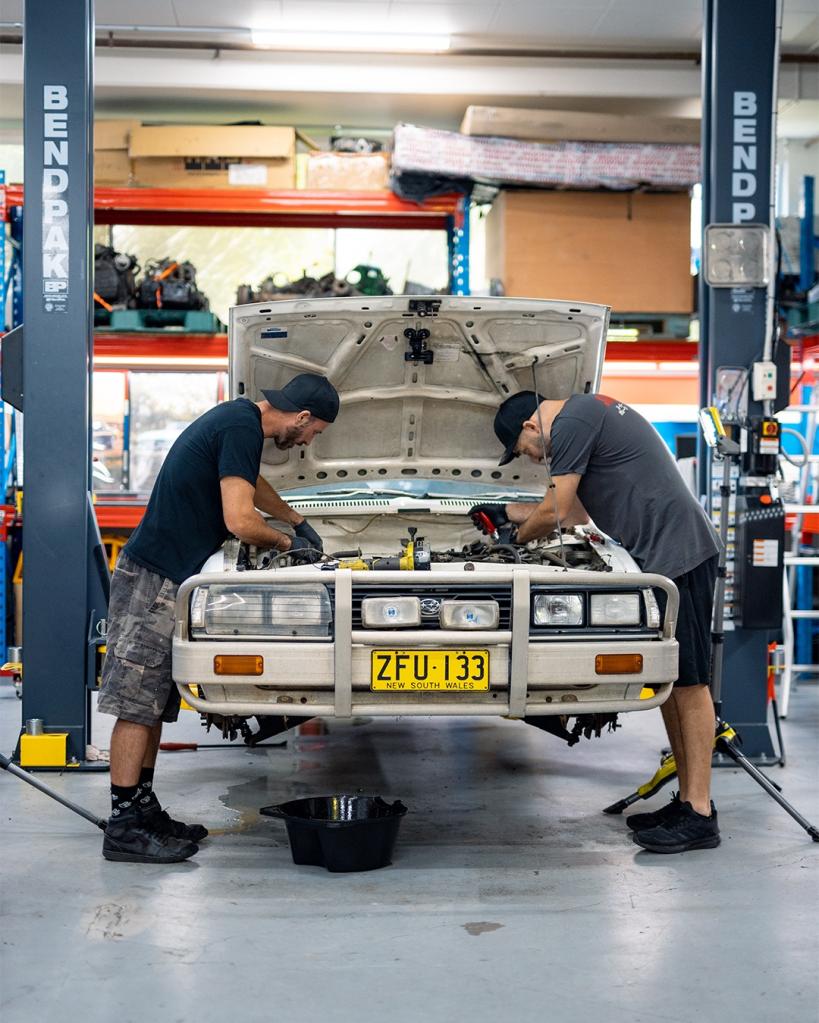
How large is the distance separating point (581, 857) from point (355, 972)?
1172mm

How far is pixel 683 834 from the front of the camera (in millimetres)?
3750

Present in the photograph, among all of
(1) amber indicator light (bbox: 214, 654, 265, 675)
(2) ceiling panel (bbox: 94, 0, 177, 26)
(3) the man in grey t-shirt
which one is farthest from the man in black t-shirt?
(2) ceiling panel (bbox: 94, 0, 177, 26)

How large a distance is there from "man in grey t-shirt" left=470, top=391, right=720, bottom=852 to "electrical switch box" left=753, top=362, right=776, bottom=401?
125 centimetres

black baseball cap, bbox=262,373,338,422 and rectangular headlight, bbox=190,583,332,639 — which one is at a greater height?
black baseball cap, bbox=262,373,338,422

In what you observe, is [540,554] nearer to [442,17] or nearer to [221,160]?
[221,160]

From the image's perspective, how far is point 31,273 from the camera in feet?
15.8

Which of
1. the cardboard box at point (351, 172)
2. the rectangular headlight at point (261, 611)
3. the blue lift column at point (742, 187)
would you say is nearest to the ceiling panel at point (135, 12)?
the cardboard box at point (351, 172)

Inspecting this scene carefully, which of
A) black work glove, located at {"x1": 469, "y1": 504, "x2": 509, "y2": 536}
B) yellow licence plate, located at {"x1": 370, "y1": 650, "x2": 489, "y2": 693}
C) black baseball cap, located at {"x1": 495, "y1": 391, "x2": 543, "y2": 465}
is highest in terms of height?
black baseball cap, located at {"x1": 495, "y1": 391, "x2": 543, "y2": 465}

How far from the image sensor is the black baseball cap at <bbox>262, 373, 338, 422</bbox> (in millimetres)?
3959

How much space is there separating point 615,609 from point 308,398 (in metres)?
1.25

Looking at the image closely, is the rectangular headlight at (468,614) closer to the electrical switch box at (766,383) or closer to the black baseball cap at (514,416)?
the black baseball cap at (514,416)

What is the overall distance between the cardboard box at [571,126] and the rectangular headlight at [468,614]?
17.3 feet

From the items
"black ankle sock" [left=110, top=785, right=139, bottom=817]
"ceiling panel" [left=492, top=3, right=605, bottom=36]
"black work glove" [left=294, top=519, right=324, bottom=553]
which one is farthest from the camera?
"ceiling panel" [left=492, top=3, right=605, bottom=36]

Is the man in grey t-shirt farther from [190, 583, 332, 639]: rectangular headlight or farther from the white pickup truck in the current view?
[190, 583, 332, 639]: rectangular headlight
